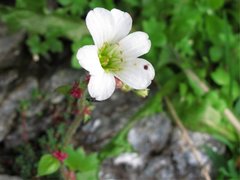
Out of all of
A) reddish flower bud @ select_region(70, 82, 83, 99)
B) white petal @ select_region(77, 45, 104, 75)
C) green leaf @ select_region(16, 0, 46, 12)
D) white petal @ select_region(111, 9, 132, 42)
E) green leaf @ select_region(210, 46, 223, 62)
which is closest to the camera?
white petal @ select_region(77, 45, 104, 75)

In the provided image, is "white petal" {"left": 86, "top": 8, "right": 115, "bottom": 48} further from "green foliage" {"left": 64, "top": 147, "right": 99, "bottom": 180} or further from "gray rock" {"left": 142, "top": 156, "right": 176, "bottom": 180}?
"gray rock" {"left": 142, "top": 156, "right": 176, "bottom": 180}

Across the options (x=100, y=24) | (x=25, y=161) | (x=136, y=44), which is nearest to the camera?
(x=100, y=24)

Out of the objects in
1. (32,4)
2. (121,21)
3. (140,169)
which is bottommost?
(140,169)

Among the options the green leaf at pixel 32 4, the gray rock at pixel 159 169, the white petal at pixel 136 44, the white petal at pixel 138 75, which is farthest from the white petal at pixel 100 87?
the green leaf at pixel 32 4

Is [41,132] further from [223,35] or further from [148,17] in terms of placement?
[223,35]

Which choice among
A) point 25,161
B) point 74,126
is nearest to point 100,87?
point 74,126

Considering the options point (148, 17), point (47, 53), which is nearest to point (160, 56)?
point (148, 17)

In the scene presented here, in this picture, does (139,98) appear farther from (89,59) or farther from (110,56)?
(89,59)

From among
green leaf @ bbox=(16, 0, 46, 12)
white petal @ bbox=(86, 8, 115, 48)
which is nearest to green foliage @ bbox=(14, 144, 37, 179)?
green leaf @ bbox=(16, 0, 46, 12)
